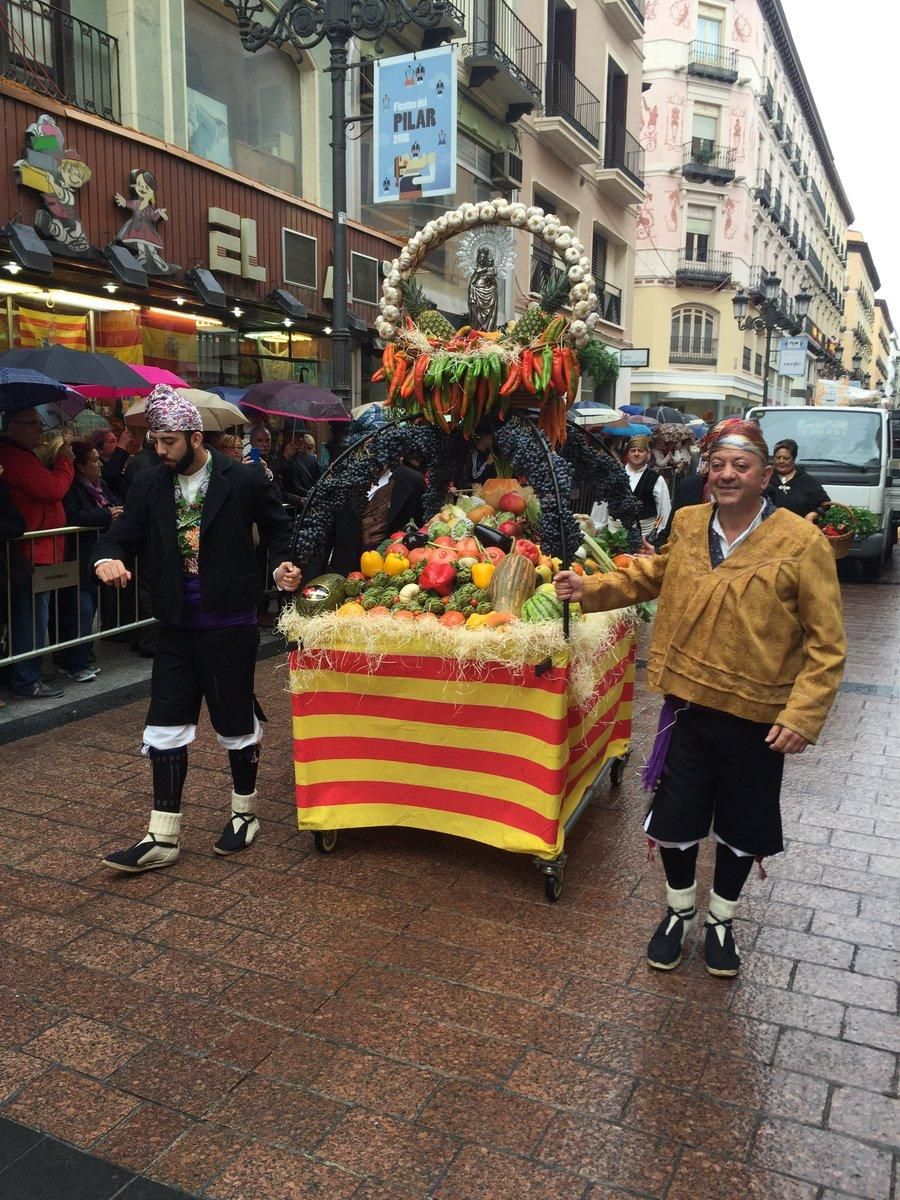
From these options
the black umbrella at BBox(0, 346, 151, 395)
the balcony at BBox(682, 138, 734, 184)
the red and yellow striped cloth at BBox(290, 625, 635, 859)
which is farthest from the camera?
the balcony at BBox(682, 138, 734, 184)

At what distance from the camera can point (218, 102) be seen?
11.9 meters

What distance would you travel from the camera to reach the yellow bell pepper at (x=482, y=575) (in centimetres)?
418

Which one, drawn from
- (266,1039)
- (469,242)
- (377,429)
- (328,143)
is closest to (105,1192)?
(266,1039)

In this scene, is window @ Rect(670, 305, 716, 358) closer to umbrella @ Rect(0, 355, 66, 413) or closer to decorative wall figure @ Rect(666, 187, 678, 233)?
decorative wall figure @ Rect(666, 187, 678, 233)

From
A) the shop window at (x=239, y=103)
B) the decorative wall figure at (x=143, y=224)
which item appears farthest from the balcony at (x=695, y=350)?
the decorative wall figure at (x=143, y=224)

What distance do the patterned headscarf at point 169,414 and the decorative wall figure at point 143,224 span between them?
690cm

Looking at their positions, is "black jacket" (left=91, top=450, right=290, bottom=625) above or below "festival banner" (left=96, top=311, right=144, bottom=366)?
below

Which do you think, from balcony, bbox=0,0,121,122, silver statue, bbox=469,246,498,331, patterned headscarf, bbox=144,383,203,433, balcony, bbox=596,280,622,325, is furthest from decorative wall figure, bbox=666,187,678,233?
patterned headscarf, bbox=144,383,203,433

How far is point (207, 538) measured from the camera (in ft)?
13.3

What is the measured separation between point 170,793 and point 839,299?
77.8m

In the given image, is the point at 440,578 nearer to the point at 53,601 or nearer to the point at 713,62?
the point at 53,601

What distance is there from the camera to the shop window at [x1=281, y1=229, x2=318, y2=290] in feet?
41.8

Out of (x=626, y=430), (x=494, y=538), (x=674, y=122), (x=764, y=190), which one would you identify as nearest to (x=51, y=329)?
(x=494, y=538)

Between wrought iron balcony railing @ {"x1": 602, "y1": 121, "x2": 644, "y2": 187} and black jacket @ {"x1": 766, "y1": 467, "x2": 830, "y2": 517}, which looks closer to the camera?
black jacket @ {"x1": 766, "y1": 467, "x2": 830, "y2": 517}
